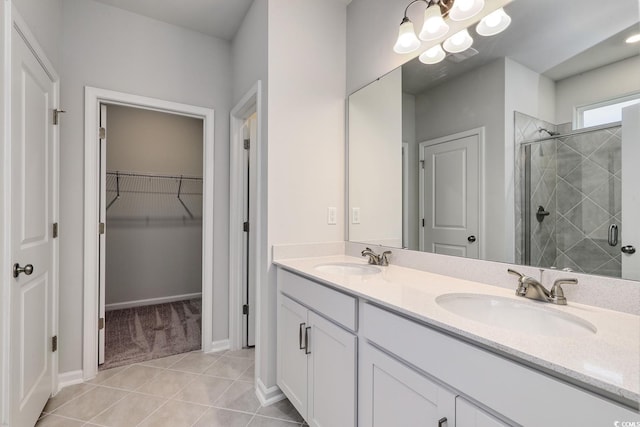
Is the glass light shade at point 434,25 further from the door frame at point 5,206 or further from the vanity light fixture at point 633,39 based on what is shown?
the door frame at point 5,206

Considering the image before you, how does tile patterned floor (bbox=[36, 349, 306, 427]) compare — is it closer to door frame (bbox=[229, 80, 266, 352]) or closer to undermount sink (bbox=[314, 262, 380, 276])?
door frame (bbox=[229, 80, 266, 352])

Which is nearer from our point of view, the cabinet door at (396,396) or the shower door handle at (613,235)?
the cabinet door at (396,396)

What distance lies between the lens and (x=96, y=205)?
2.15 metres

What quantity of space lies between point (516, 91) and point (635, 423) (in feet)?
3.90

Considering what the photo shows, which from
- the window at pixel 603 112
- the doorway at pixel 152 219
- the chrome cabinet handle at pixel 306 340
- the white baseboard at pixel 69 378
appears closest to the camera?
the window at pixel 603 112

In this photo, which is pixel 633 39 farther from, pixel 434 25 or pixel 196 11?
pixel 196 11

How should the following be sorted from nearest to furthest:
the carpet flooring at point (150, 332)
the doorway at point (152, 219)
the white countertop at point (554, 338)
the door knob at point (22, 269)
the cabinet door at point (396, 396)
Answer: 1. the white countertop at point (554, 338)
2. the cabinet door at point (396, 396)
3. the door knob at point (22, 269)
4. the carpet flooring at point (150, 332)
5. the doorway at point (152, 219)

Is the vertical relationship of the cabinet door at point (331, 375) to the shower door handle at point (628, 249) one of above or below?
below

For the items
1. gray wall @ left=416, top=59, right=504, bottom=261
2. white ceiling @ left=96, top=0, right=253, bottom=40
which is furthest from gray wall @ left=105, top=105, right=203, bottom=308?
gray wall @ left=416, top=59, right=504, bottom=261

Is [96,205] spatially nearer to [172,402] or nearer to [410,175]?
[172,402]

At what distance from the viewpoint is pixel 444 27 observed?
1421 mm

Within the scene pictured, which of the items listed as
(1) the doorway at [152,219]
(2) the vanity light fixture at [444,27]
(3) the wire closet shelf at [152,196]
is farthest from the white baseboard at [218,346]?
(2) the vanity light fixture at [444,27]

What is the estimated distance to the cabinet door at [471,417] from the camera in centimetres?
71

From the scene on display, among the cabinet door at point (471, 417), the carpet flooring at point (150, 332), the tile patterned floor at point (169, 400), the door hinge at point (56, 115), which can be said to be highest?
the door hinge at point (56, 115)
